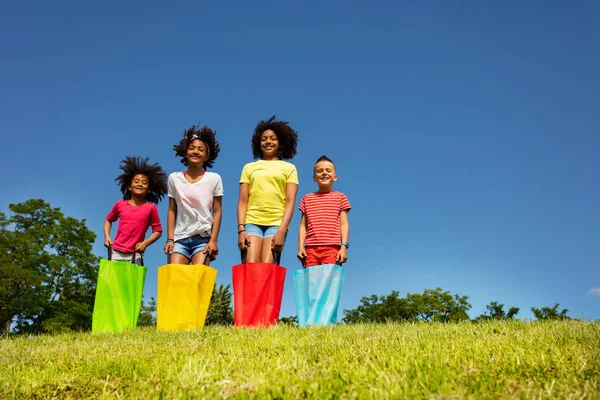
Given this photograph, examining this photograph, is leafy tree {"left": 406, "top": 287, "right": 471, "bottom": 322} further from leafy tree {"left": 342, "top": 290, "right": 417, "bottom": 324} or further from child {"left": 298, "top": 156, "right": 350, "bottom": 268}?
child {"left": 298, "top": 156, "right": 350, "bottom": 268}

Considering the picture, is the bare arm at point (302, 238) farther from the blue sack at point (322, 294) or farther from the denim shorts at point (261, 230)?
the denim shorts at point (261, 230)

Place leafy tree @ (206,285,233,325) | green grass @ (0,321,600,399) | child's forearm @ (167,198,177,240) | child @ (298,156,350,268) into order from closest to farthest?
green grass @ (0,321,600,399) < child @ (298,156,350,268) < child's forearm @ (167,198,177,240) < leafy tree @ (206,285,233,325)

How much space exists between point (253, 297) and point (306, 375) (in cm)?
414

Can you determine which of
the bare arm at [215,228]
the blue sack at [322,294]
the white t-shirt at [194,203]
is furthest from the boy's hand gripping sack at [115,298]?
the blue sack at [322,294]

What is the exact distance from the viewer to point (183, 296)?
7473 mm

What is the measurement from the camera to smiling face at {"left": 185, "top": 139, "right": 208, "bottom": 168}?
8.30 meters

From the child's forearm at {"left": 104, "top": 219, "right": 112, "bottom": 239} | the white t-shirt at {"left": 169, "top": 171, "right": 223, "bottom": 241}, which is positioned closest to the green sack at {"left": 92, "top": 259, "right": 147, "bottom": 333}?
the child's forearm at {"left": 104, "top": 219, "right": 112, "bottom": 239}

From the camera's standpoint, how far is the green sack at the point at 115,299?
825 cm

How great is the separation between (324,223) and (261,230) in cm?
104

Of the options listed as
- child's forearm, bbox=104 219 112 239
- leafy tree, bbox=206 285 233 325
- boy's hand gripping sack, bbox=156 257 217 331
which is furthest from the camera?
leafy tree, bbox=206 285 233 325

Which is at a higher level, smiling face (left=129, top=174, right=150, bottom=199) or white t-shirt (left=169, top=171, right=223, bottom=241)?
smiling face (left=129, top=174, right=150, bottom=199)

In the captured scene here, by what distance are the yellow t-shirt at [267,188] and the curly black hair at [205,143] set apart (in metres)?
1.32

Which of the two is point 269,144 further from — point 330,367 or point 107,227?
point 330,367

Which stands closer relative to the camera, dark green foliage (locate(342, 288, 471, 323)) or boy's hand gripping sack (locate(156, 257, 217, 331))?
boy's hand gripping sack (locate(156, 257, 217, 331))
